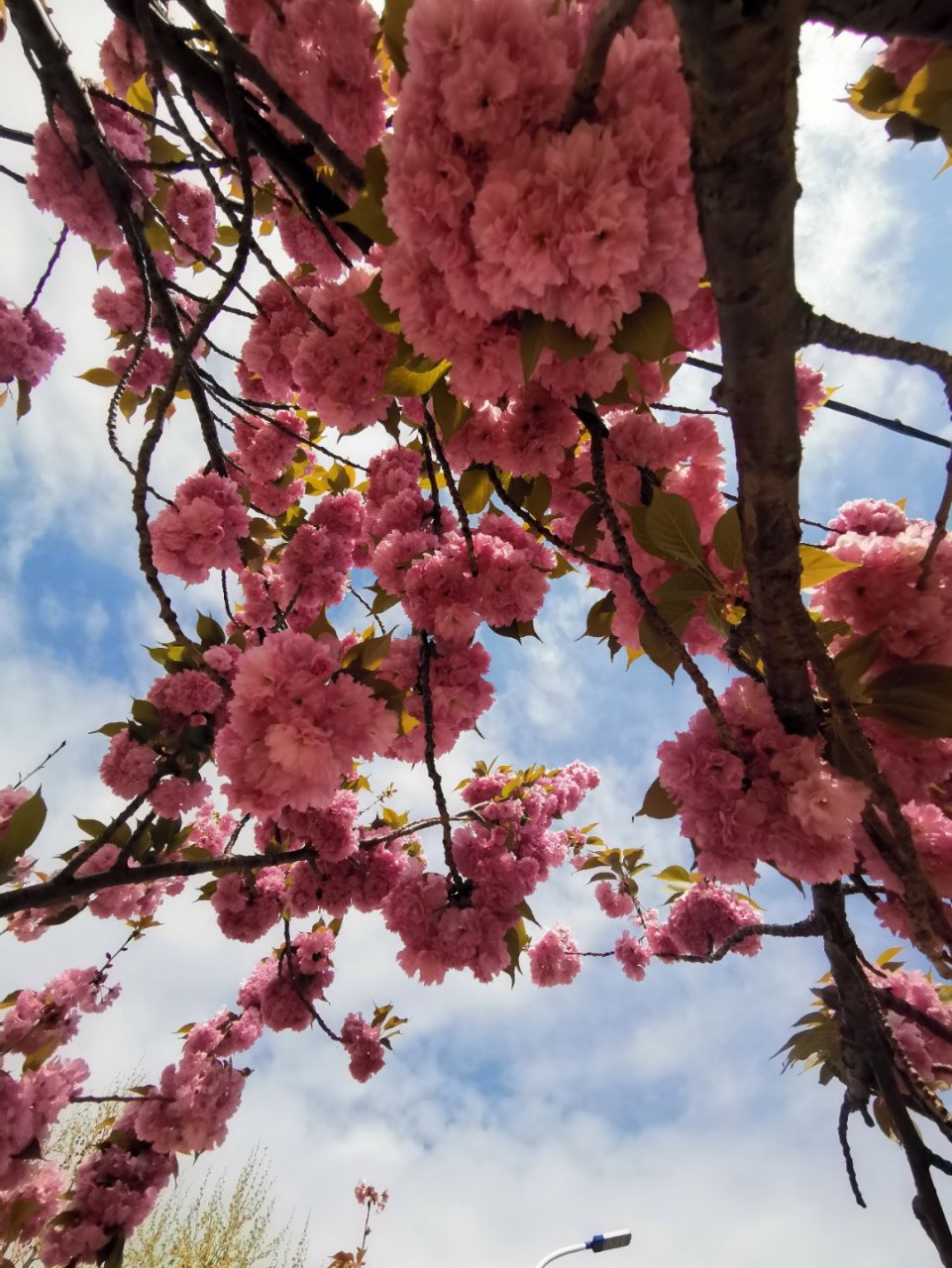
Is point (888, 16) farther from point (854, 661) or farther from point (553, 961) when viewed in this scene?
point (553, 961)

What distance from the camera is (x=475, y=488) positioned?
219 cm

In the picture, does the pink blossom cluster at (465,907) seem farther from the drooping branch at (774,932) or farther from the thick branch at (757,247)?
the thick branch at (757,247)

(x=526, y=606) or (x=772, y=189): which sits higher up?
(x=526, y=606)

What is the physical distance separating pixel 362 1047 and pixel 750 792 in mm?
3499

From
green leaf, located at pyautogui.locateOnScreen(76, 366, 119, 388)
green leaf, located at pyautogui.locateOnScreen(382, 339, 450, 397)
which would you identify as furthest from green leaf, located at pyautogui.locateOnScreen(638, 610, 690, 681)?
green leaf, located at pyautogui.locateOnScreen(76, 366, 119, 388)

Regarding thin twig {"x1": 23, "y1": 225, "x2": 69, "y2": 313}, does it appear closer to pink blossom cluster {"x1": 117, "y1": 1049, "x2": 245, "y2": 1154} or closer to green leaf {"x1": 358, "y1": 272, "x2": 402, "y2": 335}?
green leaf {"x1": 358, "y1": 272, "x2": 402, "y2": 335}

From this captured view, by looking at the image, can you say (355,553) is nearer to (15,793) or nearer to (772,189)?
(15,793)

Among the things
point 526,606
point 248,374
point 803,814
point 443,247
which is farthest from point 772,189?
point 248,374

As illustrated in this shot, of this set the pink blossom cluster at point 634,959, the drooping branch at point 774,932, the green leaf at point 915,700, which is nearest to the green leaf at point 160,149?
the green leaf at point 915,700

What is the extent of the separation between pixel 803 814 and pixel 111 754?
2.94 meters

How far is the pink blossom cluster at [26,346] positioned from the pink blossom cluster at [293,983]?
2929 millimetres

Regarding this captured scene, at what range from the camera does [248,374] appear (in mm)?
2779

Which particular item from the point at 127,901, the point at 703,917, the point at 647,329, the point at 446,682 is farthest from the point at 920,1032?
the point at 127,901

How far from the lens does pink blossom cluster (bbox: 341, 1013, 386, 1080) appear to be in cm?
369
